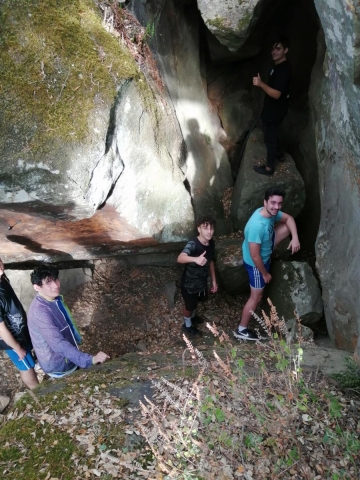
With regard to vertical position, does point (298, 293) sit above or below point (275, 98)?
below

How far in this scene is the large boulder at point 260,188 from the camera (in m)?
6.86

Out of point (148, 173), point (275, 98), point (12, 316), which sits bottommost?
point (12, 316)

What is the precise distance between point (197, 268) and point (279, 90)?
2.98 meters

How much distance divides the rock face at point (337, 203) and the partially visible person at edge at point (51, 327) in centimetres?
274

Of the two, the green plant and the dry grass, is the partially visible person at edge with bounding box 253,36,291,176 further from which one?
the dry grass

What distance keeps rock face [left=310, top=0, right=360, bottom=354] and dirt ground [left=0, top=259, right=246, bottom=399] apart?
6.04 ft

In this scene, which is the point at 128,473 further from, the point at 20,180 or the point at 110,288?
the point at 110,288

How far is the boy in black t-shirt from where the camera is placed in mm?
5258

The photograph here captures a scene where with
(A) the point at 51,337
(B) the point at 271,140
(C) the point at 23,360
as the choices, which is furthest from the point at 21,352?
(B) the point at 271,140

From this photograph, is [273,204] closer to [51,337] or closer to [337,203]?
[337,203]

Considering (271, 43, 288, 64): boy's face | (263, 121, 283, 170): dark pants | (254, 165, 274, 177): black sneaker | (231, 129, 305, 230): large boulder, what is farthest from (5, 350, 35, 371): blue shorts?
A: (271, 43, 288, 64): boy's face

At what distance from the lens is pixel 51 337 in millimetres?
4156

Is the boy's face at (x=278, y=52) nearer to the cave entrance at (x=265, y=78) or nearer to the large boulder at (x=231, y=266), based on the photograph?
the cave entrance at (x=265, y=78)

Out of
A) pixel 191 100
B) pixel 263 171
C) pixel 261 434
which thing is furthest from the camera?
pixel 191 100
